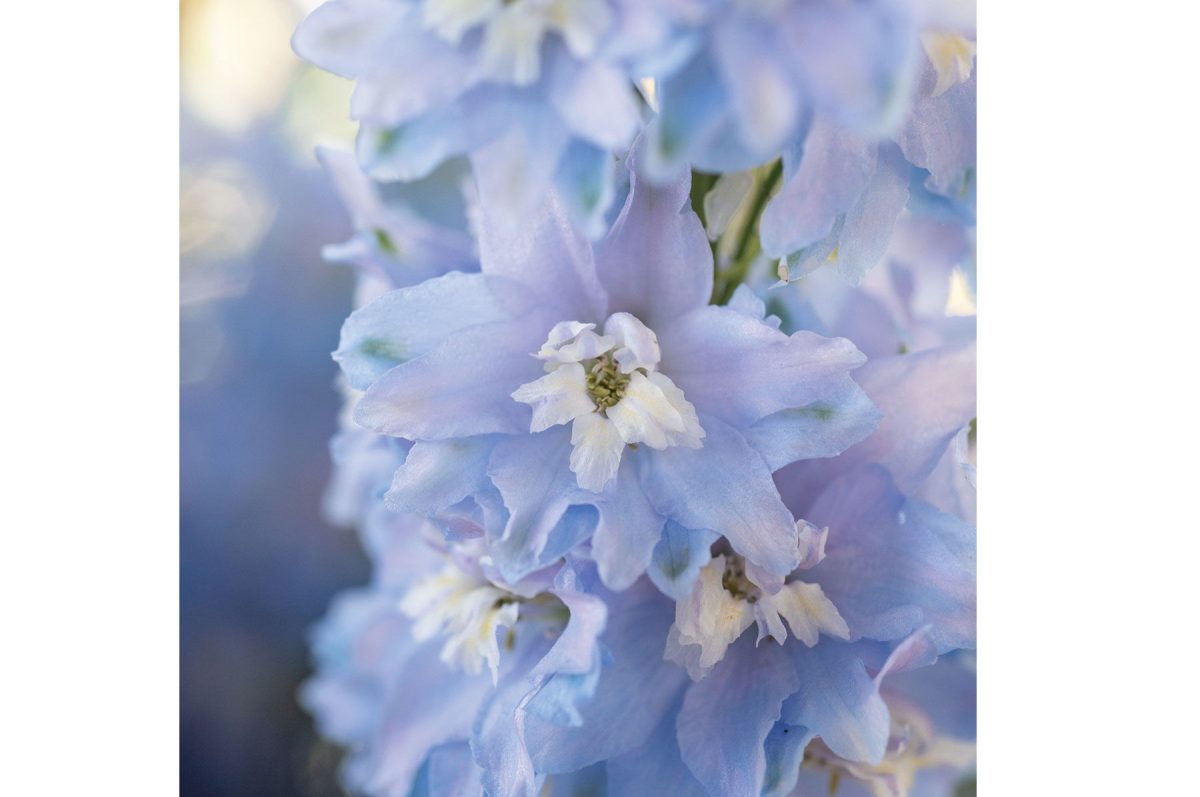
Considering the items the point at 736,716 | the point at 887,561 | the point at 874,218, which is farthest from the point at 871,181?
the point at 736,716

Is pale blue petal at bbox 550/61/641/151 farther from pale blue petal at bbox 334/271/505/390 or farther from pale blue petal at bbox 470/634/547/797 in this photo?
pale blue petal at bbox 470/634/547/797

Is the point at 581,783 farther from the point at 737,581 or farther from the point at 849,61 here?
the point at 849,61

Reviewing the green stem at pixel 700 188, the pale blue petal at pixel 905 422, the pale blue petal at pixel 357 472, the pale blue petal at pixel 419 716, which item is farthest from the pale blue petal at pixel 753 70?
the pale blue petal at pixel 419 716

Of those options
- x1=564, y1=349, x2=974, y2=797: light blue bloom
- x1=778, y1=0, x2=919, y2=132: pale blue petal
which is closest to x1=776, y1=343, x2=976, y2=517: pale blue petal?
x1=564, y1=349, x2=974, y2=797: light blue bloom
